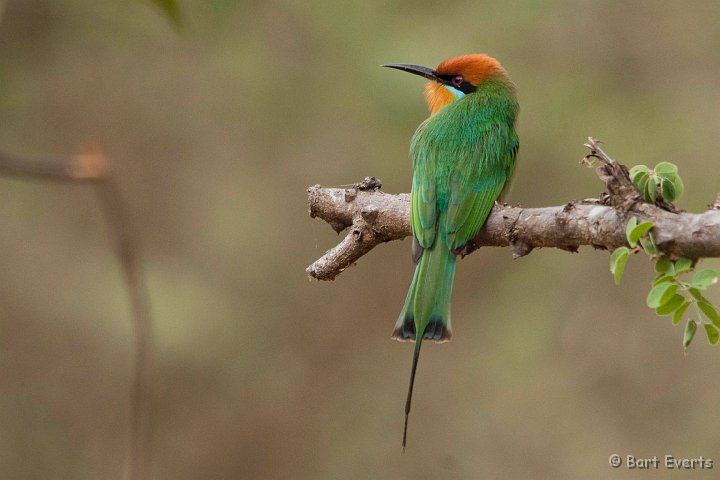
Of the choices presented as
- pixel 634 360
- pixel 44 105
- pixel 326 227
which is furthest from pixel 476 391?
pixel 44 105

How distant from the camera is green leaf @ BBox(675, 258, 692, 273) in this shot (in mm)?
1669

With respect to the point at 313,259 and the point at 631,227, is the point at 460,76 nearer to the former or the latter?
the point at 631,227

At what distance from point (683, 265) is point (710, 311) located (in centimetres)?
12

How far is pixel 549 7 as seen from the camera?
456cm

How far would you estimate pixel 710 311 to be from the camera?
5.69 ft

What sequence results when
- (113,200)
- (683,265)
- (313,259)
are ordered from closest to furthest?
(113,200) < (683,265) < (313,259)

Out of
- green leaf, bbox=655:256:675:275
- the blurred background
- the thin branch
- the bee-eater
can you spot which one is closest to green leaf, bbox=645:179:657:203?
green leaf, bbox=655:256:675:275

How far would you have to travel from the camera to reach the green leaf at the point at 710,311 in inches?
67.7

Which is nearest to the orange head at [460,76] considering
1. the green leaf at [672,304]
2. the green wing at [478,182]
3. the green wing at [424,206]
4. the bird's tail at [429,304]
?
the green wing at [478,182]

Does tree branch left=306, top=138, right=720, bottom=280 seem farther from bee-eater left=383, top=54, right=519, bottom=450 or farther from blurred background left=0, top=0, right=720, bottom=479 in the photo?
blurred background left=0, top=0, right=720, bottom=479

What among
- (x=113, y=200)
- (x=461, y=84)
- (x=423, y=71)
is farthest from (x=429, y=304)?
(x=113, y=200)

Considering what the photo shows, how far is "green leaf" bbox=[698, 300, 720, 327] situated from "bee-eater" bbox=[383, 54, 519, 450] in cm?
67

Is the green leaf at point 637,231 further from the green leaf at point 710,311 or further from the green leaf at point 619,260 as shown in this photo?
the green leaf at point 710,311

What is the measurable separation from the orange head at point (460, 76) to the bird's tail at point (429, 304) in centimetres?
87
